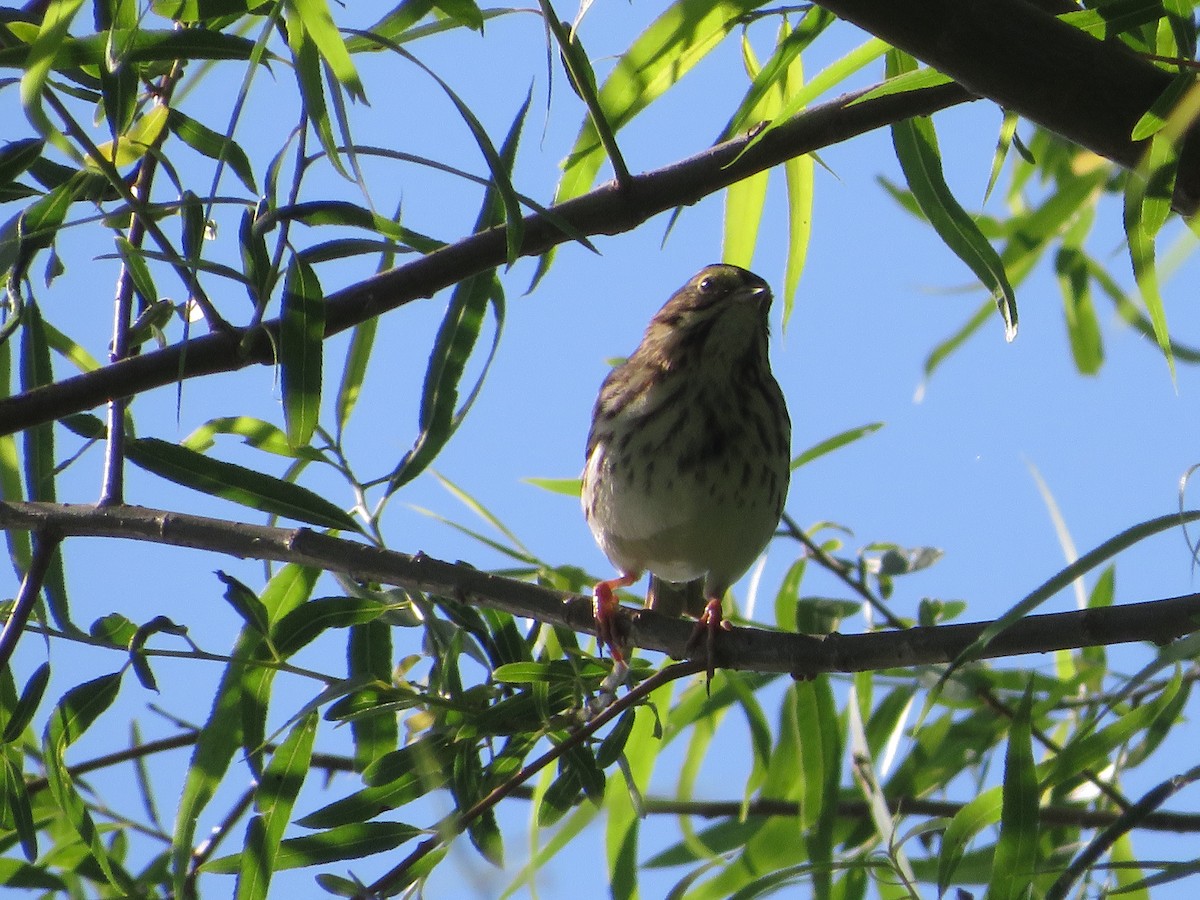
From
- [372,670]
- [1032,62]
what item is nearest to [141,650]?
[372,670]

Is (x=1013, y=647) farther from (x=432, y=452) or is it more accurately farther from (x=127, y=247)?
(x=127, y=247)

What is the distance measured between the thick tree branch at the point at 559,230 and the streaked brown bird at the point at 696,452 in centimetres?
148

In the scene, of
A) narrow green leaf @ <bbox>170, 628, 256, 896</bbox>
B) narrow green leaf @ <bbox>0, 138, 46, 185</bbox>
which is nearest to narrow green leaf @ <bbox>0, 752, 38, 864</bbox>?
narrow green leaf @ <bbox>170, 628, 256, 896</bbox>

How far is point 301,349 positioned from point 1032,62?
1.14m

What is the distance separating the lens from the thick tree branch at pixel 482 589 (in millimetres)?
2184

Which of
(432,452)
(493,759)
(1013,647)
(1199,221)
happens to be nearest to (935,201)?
(1199,221)

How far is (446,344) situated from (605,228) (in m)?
0.45

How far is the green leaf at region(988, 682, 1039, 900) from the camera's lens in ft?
7.51

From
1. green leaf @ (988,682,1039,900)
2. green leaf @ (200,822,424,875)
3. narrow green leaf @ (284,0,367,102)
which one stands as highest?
narrow green leaf @ (284,0,367,102)

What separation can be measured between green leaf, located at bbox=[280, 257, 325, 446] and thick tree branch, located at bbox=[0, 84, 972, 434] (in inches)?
1.6

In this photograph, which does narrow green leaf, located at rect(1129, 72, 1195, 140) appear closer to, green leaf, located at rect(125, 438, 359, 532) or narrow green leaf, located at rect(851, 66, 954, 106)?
narrow green leaf, located at rect(851, 66, 954, 106)

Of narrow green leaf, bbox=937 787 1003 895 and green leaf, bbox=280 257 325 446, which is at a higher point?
green leaf, bbox=280 257 325 446

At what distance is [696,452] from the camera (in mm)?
3842

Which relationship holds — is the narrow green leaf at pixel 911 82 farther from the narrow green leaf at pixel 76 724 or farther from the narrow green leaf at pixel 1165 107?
the narrow green leaf at pixel 76 724
